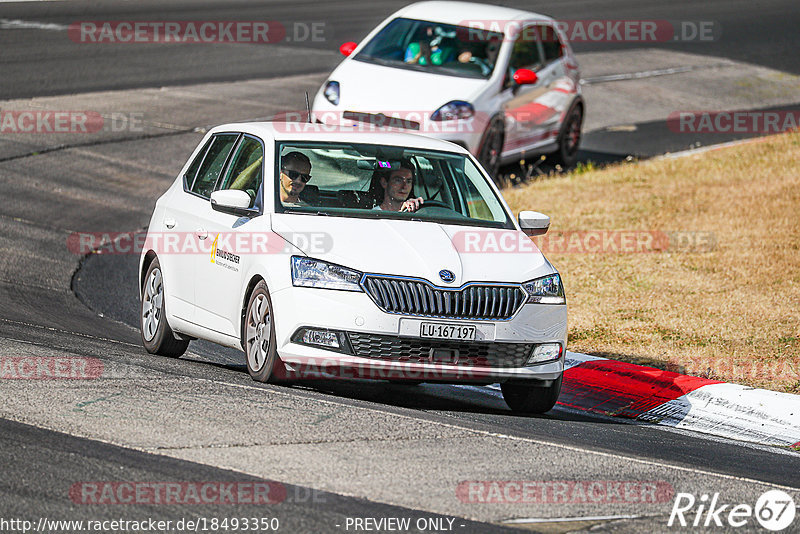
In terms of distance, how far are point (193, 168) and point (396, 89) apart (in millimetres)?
6057

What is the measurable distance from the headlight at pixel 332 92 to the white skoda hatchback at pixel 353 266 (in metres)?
5.84

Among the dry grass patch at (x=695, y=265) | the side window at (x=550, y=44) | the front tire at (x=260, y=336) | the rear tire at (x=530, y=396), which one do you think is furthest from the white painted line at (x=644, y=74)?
the front tire at (x=260, y=336)

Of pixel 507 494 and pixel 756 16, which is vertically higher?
pixel 507 494

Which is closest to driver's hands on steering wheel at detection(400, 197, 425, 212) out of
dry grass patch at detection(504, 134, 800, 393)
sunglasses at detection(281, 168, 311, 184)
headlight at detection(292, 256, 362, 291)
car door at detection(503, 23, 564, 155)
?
sunglasses at detection(281, 168, 311, 184)

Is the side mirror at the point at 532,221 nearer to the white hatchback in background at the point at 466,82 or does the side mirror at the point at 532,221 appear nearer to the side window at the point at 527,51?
the white hatchback in background at the point at 466,82

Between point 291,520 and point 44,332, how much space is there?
15.7ft

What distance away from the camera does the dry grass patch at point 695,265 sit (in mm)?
11125

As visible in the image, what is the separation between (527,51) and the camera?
1775 centimetres

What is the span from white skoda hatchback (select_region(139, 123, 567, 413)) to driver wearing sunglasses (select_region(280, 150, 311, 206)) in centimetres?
1

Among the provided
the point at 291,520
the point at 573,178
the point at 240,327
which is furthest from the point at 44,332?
the point at 573,178

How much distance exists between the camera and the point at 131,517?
570cm

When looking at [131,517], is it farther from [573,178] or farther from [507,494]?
[573,178]

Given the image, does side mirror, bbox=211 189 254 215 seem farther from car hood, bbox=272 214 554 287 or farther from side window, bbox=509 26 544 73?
side window, bbox=509 26 544 73

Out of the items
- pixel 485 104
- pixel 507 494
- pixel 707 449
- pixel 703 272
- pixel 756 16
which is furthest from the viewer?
pixel 756 16
